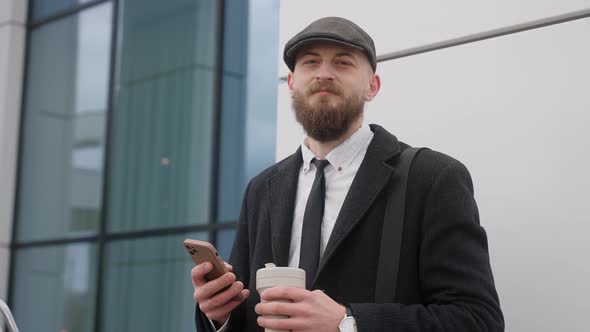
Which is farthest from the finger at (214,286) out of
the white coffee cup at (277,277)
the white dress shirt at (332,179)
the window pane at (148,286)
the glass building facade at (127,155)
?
the window pane at (148,286)

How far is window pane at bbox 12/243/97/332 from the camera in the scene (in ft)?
21.8

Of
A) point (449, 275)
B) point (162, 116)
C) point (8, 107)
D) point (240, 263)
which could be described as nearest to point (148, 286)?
point (162, 116)

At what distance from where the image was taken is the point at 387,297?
210 cm

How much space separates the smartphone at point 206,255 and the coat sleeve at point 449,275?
38cm

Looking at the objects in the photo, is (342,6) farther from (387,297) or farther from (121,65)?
(121,65)

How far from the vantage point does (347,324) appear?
75.1 inches

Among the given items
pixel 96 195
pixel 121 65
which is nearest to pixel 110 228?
pixel 96 195

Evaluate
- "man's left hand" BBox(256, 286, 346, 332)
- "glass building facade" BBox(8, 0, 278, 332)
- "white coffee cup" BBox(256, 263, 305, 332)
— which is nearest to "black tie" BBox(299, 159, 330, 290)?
"man's left hand" BBox(256, 286, 346, 332)

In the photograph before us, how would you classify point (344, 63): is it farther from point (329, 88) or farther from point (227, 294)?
point (227, 294)

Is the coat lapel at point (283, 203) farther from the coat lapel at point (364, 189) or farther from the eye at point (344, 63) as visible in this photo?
the eye at point (344, 63)

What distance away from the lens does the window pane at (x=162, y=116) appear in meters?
5.80

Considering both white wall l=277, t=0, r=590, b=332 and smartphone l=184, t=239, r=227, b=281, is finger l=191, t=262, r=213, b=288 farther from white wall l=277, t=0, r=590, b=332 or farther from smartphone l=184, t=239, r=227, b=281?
white wall l=277, t=0, r=590, b=332

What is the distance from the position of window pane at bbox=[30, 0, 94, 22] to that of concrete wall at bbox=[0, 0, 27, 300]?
0.57 feet

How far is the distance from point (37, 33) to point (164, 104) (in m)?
2.34
